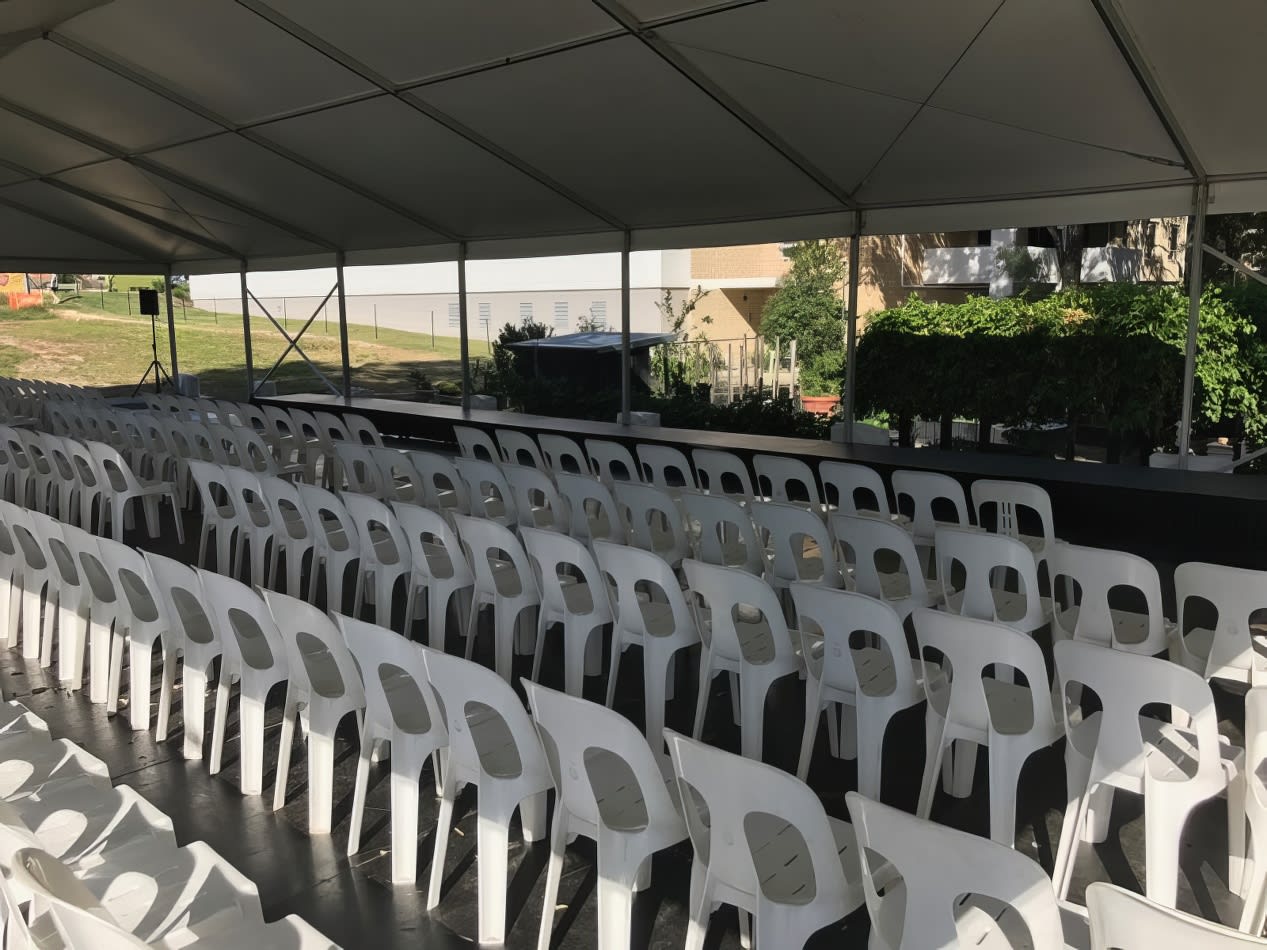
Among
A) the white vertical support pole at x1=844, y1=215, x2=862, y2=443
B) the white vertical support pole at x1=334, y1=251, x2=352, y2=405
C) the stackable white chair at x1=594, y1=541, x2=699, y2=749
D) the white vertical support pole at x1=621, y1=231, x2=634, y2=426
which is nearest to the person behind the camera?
the stackable white chair at x1=594, y1=541, x2=699, y2=749

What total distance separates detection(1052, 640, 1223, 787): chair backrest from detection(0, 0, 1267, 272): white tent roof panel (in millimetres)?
3691

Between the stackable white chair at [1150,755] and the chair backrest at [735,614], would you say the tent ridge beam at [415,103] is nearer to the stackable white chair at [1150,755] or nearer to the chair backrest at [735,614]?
the chair backrest at [735,614]

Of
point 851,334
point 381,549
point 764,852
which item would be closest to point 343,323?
point 851,334

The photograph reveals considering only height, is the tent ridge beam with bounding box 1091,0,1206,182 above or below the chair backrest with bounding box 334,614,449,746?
above

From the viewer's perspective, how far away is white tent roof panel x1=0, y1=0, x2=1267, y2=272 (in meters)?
5.22

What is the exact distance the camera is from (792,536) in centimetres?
442

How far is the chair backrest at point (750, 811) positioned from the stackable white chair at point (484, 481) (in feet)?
11.1

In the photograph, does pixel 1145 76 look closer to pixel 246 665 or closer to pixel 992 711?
pixel 992 711

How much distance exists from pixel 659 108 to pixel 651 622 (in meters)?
4.26

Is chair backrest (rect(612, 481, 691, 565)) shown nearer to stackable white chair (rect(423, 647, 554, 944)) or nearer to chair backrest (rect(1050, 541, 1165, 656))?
chair backrest (rect(1050, 541, 1165, 656))

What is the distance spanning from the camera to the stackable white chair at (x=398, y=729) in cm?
271

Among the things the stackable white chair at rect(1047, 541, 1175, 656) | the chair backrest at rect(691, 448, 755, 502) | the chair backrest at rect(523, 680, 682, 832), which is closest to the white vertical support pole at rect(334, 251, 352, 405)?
the chair backrest at rect(691, 448, 755, 502)

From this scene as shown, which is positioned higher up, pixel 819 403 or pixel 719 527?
pixel 819 403

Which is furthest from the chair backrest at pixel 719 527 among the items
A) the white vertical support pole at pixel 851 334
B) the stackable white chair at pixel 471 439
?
the white vertical support pole at pixel 851 334
